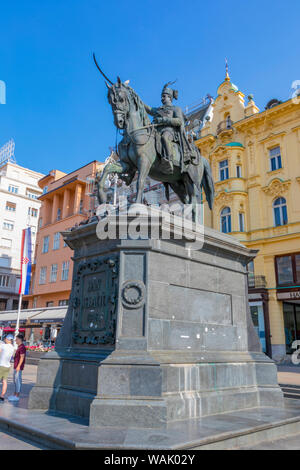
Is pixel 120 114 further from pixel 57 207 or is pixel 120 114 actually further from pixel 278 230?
pixel 57 207

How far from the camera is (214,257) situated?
25.8ft

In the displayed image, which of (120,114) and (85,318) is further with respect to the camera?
(120,114)

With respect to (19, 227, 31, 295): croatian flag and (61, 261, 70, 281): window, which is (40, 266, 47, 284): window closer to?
(61, 261, 70, 281): window

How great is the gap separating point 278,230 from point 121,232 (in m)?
24.6

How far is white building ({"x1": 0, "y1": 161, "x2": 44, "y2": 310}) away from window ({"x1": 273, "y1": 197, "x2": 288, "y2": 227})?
141ft

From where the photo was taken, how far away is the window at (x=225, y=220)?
31.6m

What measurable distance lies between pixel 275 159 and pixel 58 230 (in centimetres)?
2567

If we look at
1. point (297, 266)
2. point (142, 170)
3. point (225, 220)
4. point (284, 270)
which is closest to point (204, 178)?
point (142, 170)

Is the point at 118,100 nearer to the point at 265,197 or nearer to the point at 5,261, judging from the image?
the point at 265,197

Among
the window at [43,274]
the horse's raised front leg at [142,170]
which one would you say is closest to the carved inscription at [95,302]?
the horse's raised front leg at [142,170]

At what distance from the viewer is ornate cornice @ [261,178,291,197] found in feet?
96.2

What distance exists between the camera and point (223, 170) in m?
33.5

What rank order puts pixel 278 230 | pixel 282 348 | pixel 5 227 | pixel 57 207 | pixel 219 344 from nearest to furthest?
pixel 219 344, pixel 282 348, pixel 278 230, pixel 57 207, pixel 5 227

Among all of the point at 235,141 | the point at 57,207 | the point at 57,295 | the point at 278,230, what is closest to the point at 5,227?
the point at 57,207
